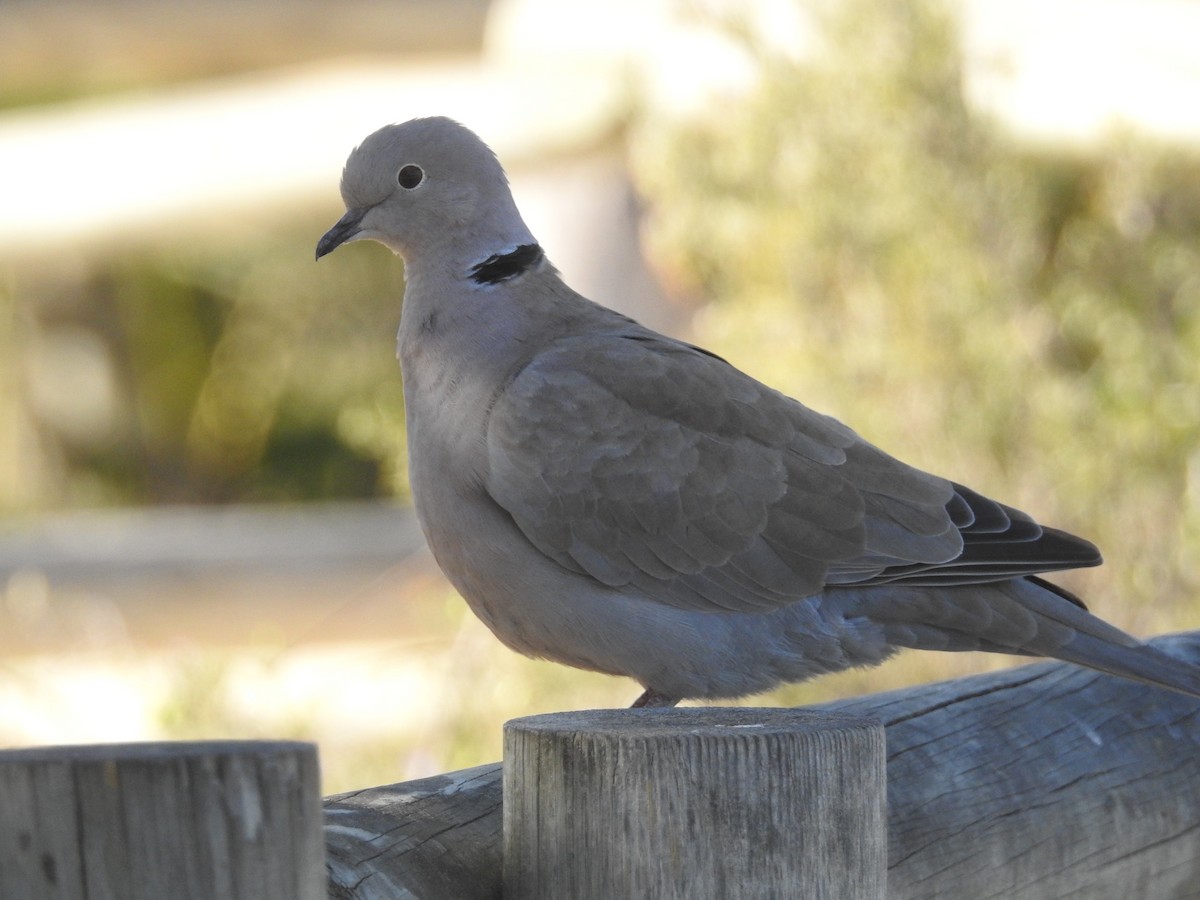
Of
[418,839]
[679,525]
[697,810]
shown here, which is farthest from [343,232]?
[697,810]

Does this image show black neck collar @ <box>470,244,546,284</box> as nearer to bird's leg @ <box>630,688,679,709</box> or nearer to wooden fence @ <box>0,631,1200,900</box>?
bird's leg @ <box>630,688,679,709</box>

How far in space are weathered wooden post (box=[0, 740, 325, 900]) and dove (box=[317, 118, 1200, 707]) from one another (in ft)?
5.11

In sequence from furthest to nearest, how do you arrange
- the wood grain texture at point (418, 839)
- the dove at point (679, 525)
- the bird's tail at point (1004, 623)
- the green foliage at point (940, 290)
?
1. the green foliage at point (940, 290)
2. the dove at point (679, 525)
3. the bird's tail at point (1004, 623)
4. the wood grain texture at point (418, 839)

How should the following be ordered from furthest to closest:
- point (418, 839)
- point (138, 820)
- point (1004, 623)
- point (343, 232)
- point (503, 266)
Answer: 1. point (343, 232)
2. point (503, 266)
3. point (1004, 623)
4. point (418, 839)
5. point (138, 820)

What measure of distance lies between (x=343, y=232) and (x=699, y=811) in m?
1.91

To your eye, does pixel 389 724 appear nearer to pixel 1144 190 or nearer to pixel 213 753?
pixel 1144 190

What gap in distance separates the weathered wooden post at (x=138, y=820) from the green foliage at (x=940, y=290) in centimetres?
365

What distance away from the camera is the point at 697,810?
173 centimetres

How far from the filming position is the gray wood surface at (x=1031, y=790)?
2256 millimetres

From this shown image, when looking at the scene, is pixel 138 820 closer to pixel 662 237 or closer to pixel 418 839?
pixel 418 839

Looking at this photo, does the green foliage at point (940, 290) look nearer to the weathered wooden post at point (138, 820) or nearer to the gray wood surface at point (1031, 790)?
the gray wood surface at point (1031, 790)

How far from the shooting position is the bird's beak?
327cm

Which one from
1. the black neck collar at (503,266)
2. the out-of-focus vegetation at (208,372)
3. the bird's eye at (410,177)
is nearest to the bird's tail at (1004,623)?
the black neck collar at (503,266)

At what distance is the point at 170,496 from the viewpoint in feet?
37.2
